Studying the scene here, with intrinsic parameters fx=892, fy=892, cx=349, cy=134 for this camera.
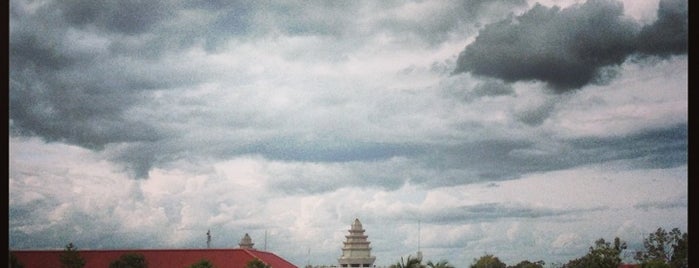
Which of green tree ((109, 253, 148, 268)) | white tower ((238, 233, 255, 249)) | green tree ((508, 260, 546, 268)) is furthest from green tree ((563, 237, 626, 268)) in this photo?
white tower ((238, 233, 255, 249))

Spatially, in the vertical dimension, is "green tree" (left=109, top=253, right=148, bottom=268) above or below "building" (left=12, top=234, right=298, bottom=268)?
above

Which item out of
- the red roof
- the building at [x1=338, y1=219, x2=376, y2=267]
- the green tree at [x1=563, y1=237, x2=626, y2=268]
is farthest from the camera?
the building at [x1=338, y1=219, x2=376, y2=267]

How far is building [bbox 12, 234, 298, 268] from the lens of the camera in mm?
41125

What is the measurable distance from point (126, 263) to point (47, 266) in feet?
37.8

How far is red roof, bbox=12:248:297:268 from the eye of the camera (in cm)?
4112

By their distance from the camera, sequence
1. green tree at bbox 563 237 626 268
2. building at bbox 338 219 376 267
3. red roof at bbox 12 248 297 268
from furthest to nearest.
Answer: building at bbox 338 219 376 267 → red roof at bbox 12 248 297 268 → green tree at bbox 563 237 626 268

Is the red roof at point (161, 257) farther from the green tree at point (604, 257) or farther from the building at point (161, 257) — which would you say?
the green tree at point (604, 257)

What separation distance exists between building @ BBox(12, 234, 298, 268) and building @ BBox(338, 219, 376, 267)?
20.0 feet

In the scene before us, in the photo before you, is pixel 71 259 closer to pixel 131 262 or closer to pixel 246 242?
pixel 131 262

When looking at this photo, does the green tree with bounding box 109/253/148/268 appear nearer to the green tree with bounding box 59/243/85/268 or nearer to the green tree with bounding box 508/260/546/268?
the green tree with bounding box 59/243/85/268

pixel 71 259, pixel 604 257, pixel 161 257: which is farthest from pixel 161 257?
pixel 604 257

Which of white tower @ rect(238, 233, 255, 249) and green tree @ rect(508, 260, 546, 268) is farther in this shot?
white tower @ rect(238, 233, 255, 249)

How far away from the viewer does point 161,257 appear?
4184 centimetres

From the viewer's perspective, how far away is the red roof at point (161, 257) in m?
41.1
